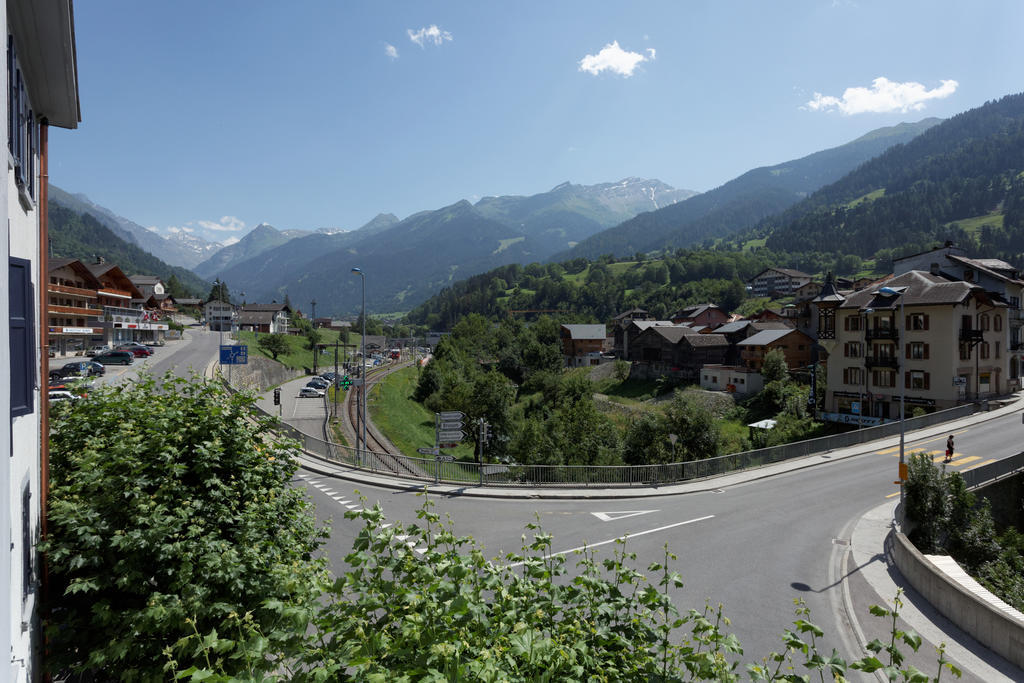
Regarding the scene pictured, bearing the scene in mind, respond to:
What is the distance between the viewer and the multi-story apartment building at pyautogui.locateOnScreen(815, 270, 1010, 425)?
136ft

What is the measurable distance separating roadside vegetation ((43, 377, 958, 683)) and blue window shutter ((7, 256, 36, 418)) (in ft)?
4.14

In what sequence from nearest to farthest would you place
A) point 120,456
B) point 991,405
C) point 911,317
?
point 120,456 < point 991,405 < point 911,317

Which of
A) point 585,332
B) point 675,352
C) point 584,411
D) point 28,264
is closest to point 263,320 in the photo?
point 585,332

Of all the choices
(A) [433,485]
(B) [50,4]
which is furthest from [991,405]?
(B) [50,4]

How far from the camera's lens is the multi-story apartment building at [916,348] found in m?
41.4

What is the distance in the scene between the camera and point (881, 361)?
4438 cm

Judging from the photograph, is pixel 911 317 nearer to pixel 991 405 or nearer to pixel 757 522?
pixel 991 405

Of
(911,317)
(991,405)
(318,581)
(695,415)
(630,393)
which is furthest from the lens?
(630,393)

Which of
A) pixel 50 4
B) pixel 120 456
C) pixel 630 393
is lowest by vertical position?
pixel 630 393

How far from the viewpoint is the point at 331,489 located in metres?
23.5

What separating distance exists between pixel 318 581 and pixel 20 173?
17.9ft

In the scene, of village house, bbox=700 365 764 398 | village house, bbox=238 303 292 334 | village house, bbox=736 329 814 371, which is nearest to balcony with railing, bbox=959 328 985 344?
village house, bbox=700 365 764 398

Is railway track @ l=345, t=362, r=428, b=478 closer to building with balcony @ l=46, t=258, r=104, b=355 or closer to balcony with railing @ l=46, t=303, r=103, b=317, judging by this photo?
balcony with railing @ l=46, t=303, r=103, b=317

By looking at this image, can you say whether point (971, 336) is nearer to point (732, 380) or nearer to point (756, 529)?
point (732, 380)
